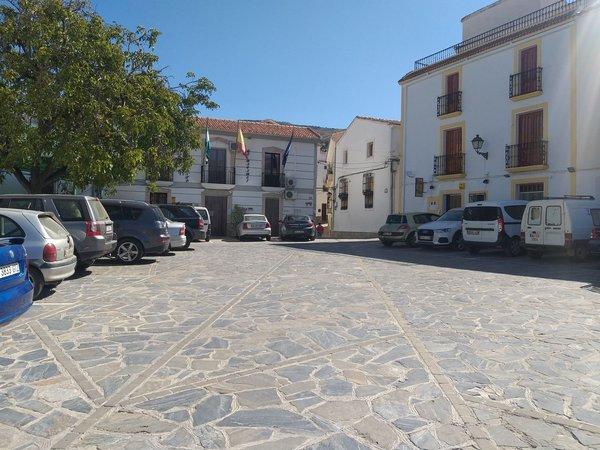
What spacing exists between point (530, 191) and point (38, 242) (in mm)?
19568

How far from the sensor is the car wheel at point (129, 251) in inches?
504

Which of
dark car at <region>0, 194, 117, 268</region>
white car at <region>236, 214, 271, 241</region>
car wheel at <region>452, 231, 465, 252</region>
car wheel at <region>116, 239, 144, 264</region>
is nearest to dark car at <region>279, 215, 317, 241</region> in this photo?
white car at <region>236, 214, 271, 241</region>

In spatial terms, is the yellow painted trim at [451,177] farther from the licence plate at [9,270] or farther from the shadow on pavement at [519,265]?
the licence plate at [9,270]

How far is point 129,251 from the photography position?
42.3ft

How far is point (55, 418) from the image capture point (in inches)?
A: 136

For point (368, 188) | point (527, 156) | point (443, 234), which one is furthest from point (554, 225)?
point (368, 188)

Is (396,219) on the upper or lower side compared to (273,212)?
lower

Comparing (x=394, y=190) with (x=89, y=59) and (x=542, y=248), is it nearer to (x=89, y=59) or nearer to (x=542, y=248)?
(x=542, y=248)

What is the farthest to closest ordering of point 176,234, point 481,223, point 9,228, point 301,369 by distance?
point 481,223, point 176,234, point 9,228, point 301,369

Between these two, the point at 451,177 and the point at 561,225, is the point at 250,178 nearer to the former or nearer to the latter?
the point at 451,177

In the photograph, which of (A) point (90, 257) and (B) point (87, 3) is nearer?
(A) point (90, 257)

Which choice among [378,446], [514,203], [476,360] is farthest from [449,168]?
[378,446]

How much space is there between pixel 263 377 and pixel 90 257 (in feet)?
22.4

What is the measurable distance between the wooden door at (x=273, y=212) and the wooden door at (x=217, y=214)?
2.78 m
